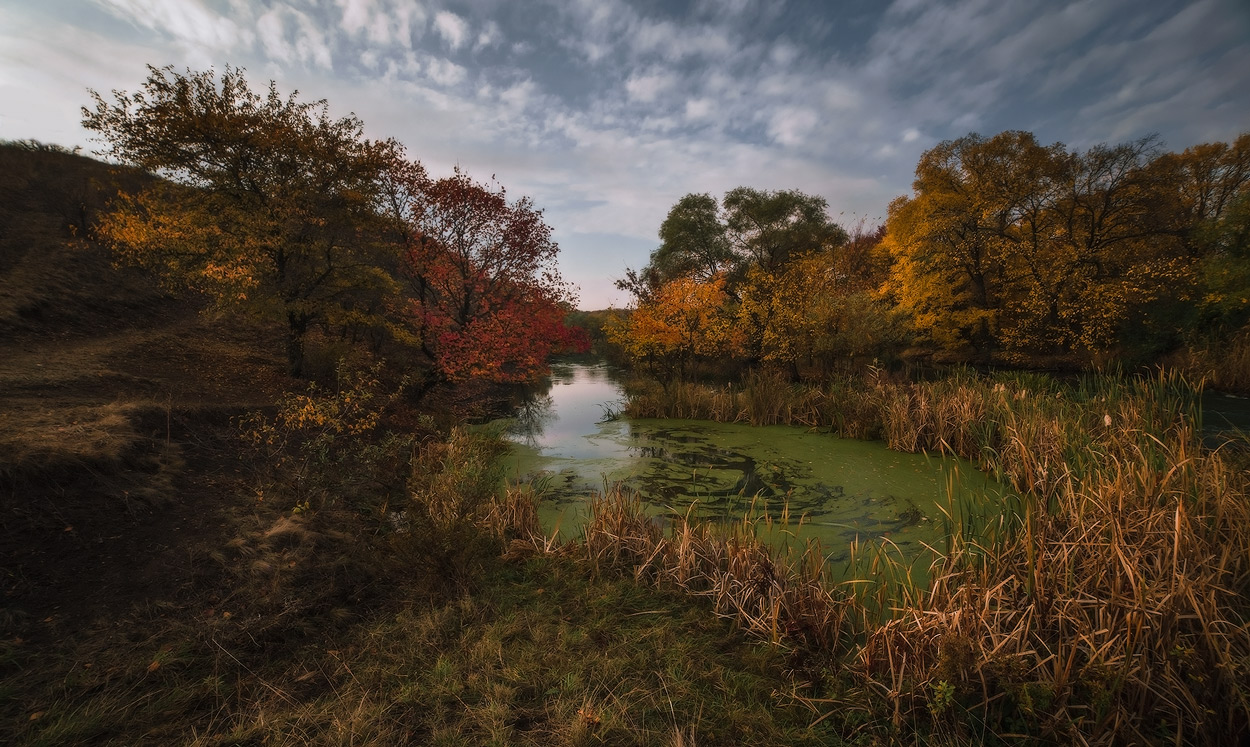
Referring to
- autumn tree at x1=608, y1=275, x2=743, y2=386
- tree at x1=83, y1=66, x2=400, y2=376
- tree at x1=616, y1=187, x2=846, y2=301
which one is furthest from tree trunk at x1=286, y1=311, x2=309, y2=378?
tree at x1=616, y1=187, x2=846, y2=301

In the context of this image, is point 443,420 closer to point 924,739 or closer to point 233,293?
point 233,293

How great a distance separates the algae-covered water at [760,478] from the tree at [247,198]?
21.7 ft

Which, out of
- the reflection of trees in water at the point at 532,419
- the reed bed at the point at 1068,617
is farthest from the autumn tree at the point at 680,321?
the reed bed at the point at 1068,617

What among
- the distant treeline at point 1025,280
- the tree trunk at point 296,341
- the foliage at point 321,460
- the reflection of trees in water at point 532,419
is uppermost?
the distant treeline at point 1025,280

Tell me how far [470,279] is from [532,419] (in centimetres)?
544

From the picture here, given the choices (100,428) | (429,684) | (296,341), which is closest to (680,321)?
(296,341)

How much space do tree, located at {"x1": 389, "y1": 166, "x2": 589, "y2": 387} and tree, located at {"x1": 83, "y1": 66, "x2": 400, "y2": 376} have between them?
48.7 inches

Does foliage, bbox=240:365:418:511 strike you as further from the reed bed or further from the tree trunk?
the reed bed

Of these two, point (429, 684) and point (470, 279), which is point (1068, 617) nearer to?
point (429, 684)

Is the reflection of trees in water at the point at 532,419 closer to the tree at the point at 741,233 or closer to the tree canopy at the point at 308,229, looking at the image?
the tree canopy at the point at 308,229

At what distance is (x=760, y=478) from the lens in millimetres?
8609

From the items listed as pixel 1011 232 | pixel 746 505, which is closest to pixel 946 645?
pixel 746 505

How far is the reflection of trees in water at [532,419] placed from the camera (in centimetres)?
1346

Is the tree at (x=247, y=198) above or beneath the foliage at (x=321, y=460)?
above
